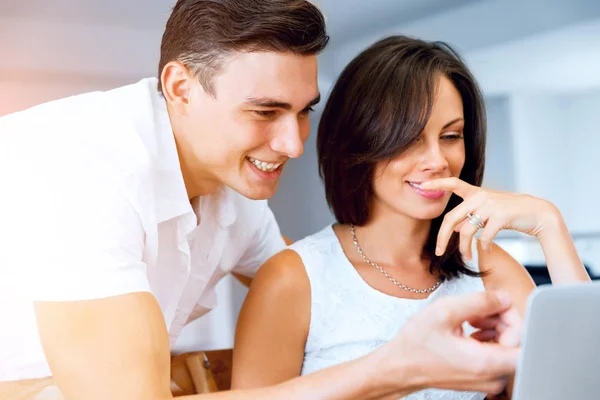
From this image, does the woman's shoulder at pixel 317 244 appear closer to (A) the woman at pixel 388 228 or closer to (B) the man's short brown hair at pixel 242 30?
(A) the woman at pixel 388 228

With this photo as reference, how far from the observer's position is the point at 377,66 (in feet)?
5.41

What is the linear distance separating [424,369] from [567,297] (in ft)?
0.69

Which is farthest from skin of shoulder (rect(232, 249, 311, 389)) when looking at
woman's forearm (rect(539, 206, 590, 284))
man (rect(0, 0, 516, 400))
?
woman's forearm (rect(539, 206, 590, 284))

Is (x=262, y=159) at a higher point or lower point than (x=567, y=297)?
higher

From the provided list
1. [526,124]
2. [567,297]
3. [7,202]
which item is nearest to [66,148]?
[7,202]

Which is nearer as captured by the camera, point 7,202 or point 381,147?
point 7,202

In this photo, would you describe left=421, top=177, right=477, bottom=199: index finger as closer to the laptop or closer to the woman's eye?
the woman's eye

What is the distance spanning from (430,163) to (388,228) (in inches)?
8.9

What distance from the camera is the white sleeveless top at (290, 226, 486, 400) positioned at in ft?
5.29

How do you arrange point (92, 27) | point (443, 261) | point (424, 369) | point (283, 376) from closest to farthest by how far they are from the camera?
1. point (424, 369)
2. point (283, 376)
3. point (443, 261)
4. point (92, 27)

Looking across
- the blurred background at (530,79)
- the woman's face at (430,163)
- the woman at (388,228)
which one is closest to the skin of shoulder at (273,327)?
the woman at (388,228)

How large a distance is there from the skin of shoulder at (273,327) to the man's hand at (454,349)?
613 mm

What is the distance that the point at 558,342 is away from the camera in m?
0.81

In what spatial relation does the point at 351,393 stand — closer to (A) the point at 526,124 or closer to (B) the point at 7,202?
(B) the point at 7,202
